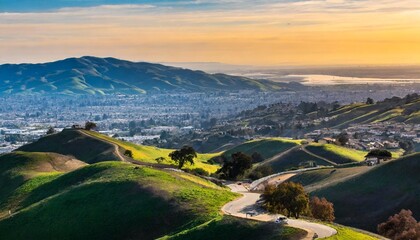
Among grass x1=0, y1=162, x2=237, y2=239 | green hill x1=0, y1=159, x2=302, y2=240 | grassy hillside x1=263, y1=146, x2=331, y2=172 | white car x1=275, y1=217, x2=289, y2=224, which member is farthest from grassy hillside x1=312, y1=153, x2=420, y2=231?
grassy hillside x1=263, y1=146, x2=331, y2=172

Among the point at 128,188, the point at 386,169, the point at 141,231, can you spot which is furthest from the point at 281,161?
the point at 141,231

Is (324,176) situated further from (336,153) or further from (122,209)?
(122,209)

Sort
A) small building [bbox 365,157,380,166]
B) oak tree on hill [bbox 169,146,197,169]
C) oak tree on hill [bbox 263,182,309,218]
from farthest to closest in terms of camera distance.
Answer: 1. oak tree on hill [bbox 169,146,197,169]
2. small building [bbox 365,157,380,166]
3. oak tree on hill [bbox 263,182,309,218]

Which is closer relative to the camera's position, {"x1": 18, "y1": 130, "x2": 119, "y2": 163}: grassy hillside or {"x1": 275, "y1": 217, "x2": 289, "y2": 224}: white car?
{"x1": 275, "y1": 217, "x2": 289, "y2": 224}: white car

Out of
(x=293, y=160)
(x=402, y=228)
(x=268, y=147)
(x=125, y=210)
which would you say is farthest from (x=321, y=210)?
(x=268, y=147)

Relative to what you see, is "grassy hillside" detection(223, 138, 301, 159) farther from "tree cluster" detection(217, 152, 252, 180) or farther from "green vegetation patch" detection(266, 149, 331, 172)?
"tree cluster" detection(217, 152, 252, 180)

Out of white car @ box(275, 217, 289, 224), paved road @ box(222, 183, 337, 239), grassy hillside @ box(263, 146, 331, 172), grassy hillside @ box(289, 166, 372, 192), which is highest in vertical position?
white car @ box(275, 217, 289, 224)
